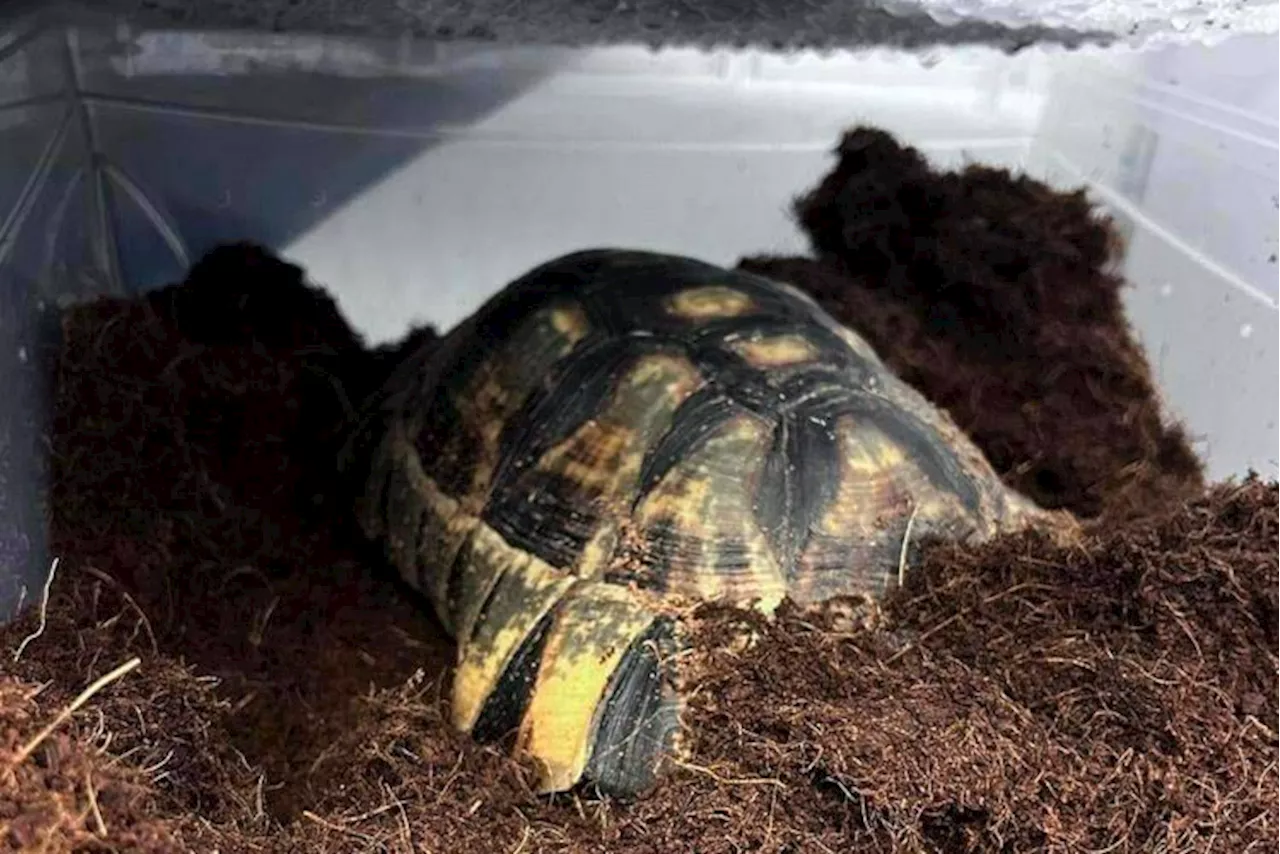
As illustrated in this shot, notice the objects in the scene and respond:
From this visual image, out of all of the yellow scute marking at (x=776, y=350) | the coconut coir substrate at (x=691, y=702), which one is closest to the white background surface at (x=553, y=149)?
the coconut coir substrate at (x=691, y=702)

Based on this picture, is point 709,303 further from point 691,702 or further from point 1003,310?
point 1003,310

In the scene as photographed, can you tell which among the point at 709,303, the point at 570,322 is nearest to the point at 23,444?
the point at 570,322

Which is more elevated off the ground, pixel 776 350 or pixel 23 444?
pixel 776 350

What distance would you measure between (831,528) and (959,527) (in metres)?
0.21

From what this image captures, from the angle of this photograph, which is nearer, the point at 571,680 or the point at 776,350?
the point at 571,680

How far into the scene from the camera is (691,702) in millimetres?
1475

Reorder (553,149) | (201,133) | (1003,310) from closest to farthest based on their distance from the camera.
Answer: (1003,310) → (201,133) → (553,149)

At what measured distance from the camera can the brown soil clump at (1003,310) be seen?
2438 millimetres

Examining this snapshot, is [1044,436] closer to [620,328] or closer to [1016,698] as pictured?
[620,328]

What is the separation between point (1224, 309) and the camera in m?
2.33

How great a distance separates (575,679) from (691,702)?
231 millimetres

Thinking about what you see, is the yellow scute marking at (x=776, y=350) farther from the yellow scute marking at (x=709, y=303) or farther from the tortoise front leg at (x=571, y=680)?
the tortoise front leg at (x=571, y=680)

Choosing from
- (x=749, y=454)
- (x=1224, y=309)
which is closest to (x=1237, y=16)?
(x=1224, y=309)

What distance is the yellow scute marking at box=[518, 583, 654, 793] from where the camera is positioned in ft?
5.24
